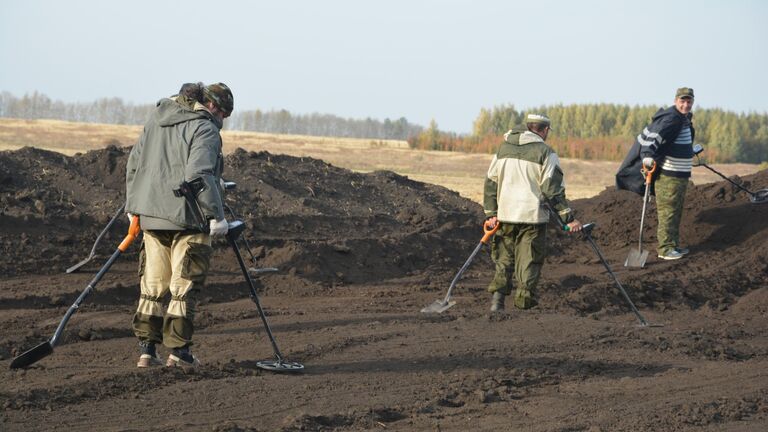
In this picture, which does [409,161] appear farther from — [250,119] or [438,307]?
[250,119]

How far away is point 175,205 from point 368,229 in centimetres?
952

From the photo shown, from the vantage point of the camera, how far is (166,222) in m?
7.00

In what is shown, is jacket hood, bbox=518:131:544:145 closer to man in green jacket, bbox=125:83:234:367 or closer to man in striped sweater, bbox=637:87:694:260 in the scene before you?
man in green jacket, bbox=125:83:234:367

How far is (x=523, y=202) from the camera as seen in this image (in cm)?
985

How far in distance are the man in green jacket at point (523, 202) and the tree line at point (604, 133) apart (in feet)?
137

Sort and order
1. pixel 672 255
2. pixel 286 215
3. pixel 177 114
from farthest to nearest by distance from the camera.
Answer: pixel 286 215 < pixel 672 255 < pixel 177 114

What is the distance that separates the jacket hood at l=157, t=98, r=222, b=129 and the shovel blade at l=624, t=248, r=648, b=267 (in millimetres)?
8256

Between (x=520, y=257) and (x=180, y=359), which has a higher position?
(x=520, y=257)

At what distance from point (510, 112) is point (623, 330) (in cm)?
5383

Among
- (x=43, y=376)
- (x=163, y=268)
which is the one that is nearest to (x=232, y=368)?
(x=163, y=268)

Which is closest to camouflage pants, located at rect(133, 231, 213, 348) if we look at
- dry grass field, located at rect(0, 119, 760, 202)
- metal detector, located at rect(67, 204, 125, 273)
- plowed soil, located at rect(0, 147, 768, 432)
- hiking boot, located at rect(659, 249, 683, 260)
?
plowed soil, located at rect(0, 147, 768, 432)

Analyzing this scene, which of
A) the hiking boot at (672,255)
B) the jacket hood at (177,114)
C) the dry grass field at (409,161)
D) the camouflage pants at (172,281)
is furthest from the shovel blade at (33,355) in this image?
the dry grass field at (409,161)

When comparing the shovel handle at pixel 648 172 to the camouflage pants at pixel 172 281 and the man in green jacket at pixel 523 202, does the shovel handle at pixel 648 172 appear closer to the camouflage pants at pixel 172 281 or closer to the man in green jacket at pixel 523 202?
the man in green jacket at pixel 523 202

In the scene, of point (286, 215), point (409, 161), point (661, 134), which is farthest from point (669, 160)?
point (409, 161)
